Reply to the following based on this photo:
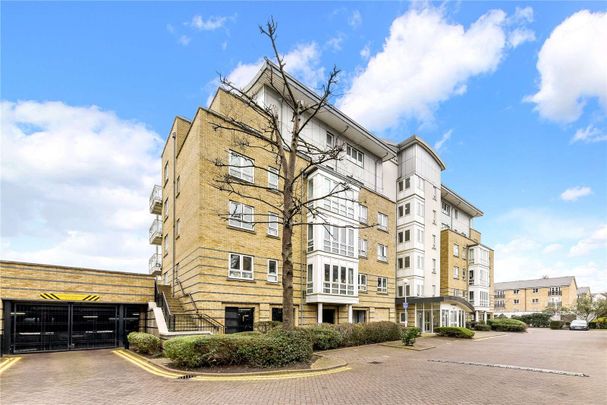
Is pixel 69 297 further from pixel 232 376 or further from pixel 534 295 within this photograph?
pixel 534 295

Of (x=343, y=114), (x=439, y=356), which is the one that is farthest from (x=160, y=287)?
(x=343, y=114)

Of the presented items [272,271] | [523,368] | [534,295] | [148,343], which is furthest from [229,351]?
[534,295]

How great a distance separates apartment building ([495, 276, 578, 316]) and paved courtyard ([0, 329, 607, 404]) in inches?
3053

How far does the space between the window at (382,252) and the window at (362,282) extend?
7.81 ft

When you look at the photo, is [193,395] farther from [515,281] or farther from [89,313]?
[515,281]

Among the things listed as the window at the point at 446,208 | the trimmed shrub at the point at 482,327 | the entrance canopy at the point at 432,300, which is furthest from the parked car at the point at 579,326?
the entrance canopy at the point at 432,300

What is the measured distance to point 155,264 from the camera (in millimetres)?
27969

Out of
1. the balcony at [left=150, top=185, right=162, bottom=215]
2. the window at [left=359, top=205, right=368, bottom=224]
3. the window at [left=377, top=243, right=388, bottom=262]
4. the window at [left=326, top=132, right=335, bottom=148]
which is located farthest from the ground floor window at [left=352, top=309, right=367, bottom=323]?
the balcony at [left=150, top=185, right=162, bottom=215]

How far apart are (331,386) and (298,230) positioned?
13.4 metres

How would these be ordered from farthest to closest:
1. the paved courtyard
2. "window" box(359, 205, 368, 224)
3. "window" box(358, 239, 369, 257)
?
"window" box(359, 205, 368, 224) → "window" box(358, 239, 369, 257) → the paved courtyard

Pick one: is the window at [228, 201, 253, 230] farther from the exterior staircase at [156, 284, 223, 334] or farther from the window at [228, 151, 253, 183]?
the exterior staircase at [156, 284, 223, 334]

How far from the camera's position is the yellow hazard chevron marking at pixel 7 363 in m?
12.2

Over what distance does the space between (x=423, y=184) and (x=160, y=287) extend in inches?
948

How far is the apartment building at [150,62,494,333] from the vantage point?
1800 cm
